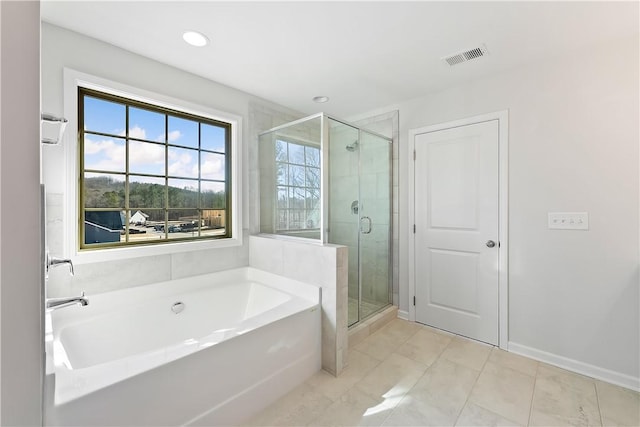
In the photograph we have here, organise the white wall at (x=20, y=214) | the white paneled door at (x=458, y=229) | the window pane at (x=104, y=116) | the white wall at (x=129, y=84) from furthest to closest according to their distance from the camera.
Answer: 1. the white paneled door at (x=458, y=229)
2. the window pane at (x=104, y=116)
3. the white wall at (x=129, y=84)
4. the white wall at (x=20, y=214)

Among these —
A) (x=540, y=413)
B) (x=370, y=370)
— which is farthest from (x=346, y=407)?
(x=540, y=413)

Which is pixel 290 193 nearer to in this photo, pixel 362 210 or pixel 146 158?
pixel 362 210

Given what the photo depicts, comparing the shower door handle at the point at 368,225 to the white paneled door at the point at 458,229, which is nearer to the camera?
the white paneled door at the point at 458,229

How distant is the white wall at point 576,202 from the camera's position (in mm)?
1930

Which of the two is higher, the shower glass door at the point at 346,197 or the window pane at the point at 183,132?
the window pane at the point at 183,132

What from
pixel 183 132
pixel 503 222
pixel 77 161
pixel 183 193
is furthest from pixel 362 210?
pixel 77 161

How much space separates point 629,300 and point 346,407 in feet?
6.60

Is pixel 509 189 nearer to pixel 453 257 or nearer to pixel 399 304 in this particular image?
pixel 453 257

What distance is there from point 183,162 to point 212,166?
27 centimetres

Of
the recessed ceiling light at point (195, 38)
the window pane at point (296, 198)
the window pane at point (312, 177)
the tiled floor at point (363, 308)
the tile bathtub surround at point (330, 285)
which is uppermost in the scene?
the recessed ceiling light at point (195, 38)

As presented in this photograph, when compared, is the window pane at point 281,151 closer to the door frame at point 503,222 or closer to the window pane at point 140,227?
the window pane at point 140,227

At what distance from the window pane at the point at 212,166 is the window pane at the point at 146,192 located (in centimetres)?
38

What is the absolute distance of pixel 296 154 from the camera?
263 centimetres

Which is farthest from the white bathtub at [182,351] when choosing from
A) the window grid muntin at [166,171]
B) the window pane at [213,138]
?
the window pane at [213,138]
